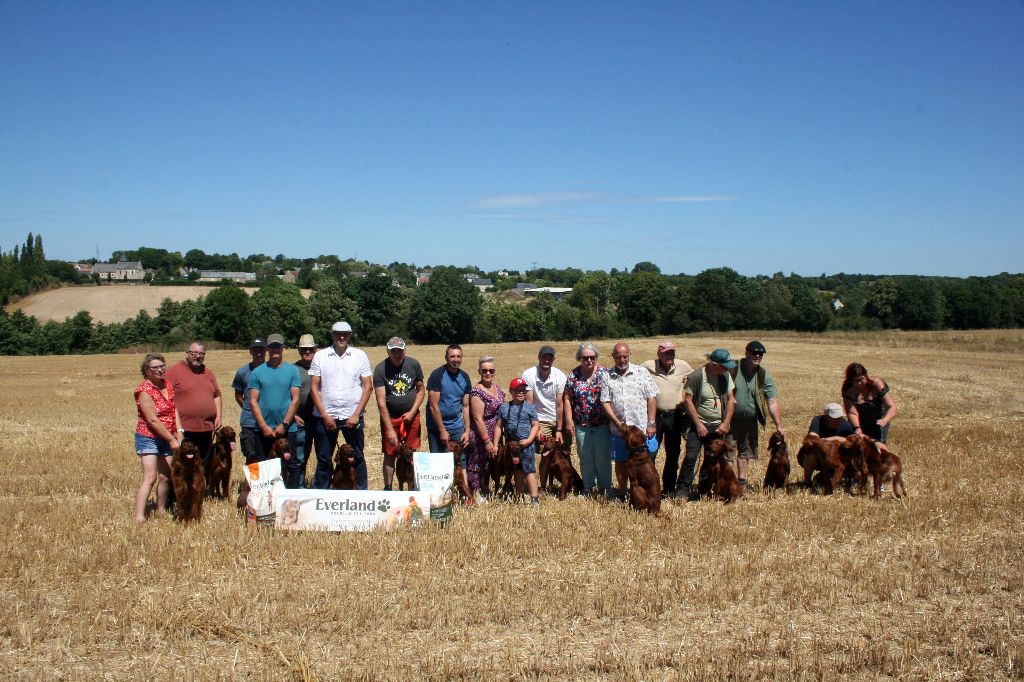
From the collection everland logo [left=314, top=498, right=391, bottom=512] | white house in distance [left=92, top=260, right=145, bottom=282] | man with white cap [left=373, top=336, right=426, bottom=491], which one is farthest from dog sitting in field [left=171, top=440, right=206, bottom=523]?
white house in distance [left=92, top=260, right=145, bottom=282]

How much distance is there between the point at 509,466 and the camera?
811 centimetres

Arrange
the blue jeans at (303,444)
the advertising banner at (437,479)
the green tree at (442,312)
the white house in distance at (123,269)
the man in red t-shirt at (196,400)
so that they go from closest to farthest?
the advertising banner at (437,479), the man in red t-shirt at (196,400), the blue jeans at (303,444), the green tree at (442,312), the white house in distance at (123,269)

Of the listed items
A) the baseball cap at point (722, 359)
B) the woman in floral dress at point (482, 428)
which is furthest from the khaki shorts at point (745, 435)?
the woman in floral dress at point (482, 428)

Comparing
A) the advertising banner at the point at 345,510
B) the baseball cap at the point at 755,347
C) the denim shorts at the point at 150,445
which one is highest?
the baseball cap at the point at 755,347

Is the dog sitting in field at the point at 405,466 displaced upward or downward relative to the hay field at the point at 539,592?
upward

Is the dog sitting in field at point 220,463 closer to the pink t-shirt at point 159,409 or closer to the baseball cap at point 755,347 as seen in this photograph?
the pink t-shirt at point 159,409

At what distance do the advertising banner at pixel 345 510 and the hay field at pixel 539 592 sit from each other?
0.25 m

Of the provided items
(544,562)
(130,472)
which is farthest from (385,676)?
(130,472)

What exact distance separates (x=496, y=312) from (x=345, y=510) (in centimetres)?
6409

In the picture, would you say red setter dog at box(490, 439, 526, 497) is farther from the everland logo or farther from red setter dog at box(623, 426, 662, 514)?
the everland logo

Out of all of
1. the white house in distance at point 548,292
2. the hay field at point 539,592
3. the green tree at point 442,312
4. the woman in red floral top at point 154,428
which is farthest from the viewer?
the white house in distance at point 548,292

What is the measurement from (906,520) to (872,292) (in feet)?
230

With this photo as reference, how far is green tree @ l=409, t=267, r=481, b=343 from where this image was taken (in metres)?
62.1

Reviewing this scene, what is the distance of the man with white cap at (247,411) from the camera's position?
8.41 m
